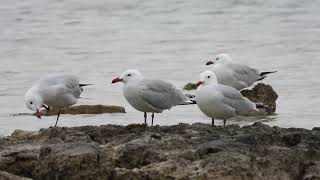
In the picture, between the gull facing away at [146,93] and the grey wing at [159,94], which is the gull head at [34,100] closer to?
the gull facing away at [146,93]

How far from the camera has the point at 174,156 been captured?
23.6 ft

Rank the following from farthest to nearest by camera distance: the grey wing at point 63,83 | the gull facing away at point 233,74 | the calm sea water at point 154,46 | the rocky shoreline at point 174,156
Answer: the calm sea water at point 154,46 < the gull facing away at point 233,74 < the grey wing at point 63,83 < the rocky shoreline at point 174,156

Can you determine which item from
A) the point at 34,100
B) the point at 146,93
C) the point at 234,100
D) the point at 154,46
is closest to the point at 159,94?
the point at 146,93

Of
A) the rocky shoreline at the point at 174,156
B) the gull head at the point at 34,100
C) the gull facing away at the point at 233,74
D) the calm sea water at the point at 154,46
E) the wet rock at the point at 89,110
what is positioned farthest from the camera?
the calm sea water at the point at 154,46

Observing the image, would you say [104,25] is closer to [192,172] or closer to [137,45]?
[137,45]

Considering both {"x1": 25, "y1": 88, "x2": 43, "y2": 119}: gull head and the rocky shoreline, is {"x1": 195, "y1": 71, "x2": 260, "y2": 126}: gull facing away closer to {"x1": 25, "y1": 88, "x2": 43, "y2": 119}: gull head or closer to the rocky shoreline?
the rocky shoreline

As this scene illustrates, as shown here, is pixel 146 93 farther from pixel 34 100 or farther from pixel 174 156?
pixel 174 156

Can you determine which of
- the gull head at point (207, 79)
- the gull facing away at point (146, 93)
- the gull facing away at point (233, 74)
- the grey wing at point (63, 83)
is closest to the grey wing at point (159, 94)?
the gull facing away at point (146, 93)

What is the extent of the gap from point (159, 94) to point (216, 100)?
892 millimetres

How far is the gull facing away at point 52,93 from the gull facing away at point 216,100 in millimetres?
1654

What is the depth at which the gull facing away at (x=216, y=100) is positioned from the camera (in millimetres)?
9766

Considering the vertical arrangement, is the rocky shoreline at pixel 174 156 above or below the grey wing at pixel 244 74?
below

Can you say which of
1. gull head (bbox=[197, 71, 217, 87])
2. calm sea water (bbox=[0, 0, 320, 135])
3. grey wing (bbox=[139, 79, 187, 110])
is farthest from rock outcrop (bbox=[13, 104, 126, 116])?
gull head (bbox=[197, 71, 217, 87])

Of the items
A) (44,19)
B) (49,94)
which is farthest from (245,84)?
(44,19)
